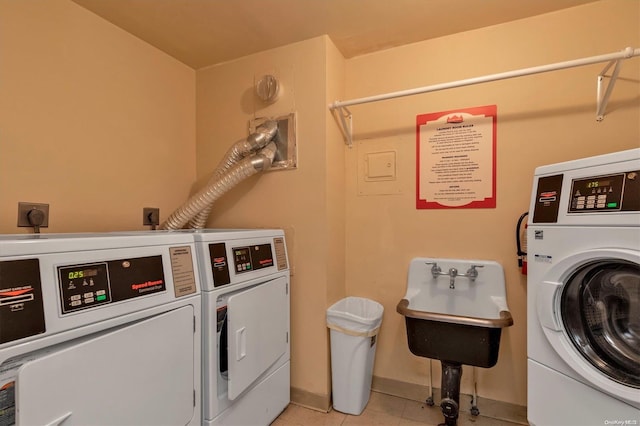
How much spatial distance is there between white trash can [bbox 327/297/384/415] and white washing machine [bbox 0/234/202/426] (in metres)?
0.81

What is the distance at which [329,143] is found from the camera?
1866mm

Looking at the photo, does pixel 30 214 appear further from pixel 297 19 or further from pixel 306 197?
pixel 297 19

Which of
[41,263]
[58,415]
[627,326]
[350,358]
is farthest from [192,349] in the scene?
[627,326]

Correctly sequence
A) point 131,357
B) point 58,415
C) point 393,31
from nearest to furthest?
1. point 58,415
2. point 131,357
3. point 393,31

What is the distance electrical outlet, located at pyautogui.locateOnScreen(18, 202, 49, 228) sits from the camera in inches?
53.5

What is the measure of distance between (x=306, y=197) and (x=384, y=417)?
138 centimetres

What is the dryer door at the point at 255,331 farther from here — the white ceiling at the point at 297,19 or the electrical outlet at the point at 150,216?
the white ceiling at the point at 297,19

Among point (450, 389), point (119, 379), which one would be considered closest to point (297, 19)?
point (119, 379)

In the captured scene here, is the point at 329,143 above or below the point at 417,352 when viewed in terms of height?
above

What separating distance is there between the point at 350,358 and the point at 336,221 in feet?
2.72

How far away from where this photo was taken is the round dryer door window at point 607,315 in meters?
1.06

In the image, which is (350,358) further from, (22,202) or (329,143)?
(22,202)

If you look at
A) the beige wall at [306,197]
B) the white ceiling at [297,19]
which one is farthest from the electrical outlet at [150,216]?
the white ceiling at [297,19]

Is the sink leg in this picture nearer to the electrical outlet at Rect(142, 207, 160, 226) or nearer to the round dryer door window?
the round dryer door window
